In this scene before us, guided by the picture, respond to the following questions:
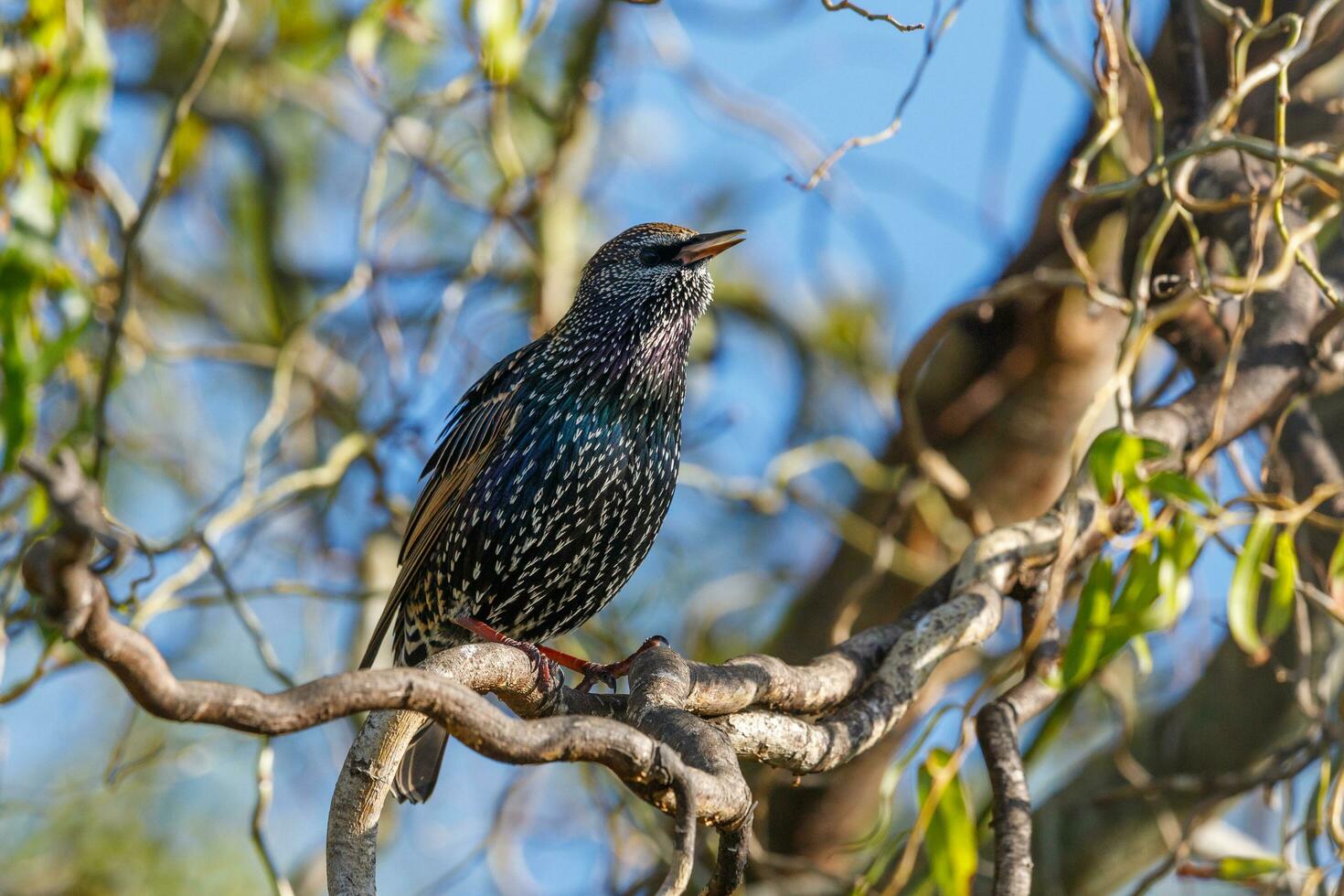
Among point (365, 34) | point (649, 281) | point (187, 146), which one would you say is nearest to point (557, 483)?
point (649, 281)

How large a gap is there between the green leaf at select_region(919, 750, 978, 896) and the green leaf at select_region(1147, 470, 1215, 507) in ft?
2.01

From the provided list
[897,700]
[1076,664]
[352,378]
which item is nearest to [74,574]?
[1076,664]

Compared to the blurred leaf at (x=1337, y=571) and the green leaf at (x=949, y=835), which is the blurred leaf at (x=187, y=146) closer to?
the green leaf at (x=949, y=835)

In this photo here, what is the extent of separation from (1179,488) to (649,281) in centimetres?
217

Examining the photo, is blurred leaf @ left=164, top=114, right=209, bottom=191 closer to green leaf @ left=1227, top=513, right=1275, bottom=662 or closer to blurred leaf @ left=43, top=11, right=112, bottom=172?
blurred leaf @ left=43, top=11, right=112, bottom=172

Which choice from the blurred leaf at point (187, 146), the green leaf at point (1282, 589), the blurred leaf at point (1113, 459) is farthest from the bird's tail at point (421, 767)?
the blurred leaf at point (187, 146)

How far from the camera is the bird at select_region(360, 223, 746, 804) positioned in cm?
365

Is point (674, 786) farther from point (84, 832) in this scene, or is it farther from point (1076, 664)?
point (84, 832)

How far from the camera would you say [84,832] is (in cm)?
598

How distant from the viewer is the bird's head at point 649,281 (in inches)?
155

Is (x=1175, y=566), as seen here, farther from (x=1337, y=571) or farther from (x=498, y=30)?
(x=498, y=30)

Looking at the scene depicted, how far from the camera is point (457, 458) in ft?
13.0

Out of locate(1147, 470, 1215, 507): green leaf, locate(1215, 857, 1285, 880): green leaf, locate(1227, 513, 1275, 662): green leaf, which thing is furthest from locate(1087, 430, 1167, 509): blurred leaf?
locate(1215, 857, 1285, 880): green leaf

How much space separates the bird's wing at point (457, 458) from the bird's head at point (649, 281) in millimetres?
242
